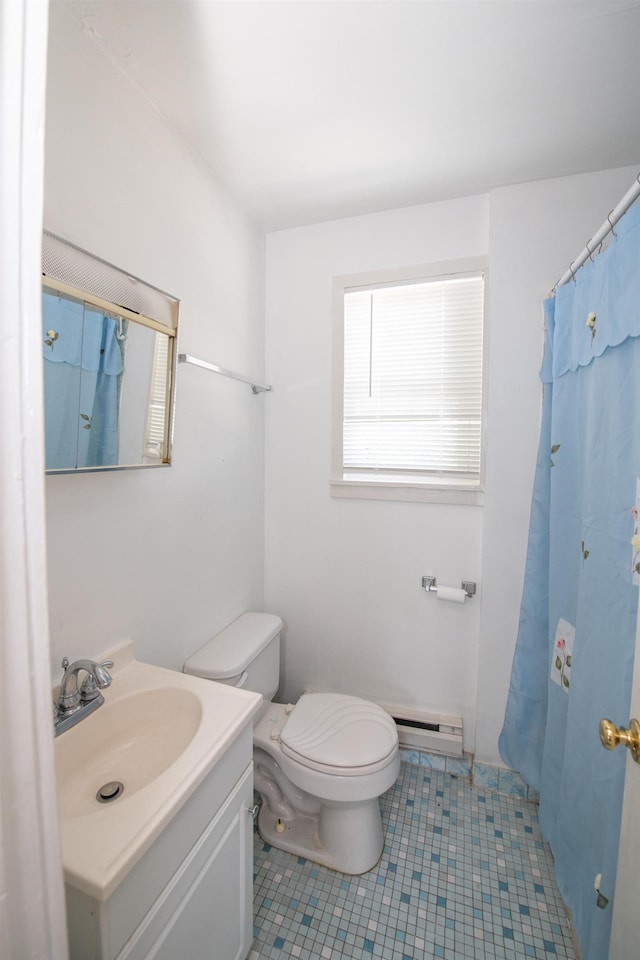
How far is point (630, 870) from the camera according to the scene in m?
0.69

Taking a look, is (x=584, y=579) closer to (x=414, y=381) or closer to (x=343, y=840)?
(x=414, y=381)

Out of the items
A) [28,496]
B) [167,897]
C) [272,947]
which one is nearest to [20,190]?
[28,496]

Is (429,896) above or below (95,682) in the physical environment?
below

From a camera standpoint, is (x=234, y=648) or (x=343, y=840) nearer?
(x=343, y=840)

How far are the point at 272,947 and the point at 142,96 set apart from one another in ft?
8.14

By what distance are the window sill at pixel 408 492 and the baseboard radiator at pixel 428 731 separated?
0.97m

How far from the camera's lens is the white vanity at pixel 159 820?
0.62 metres

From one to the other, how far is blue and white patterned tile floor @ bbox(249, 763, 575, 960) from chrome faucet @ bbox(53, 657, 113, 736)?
35.3 inches

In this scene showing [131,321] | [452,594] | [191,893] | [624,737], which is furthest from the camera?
[452,594]

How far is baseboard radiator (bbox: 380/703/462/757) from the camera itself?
1.73 metres

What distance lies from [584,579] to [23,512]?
1.30m

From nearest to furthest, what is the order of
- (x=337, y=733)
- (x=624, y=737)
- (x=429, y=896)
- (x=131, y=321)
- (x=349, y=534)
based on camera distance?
(x=624, y=737) → (x=131, y=321) → (x=429, y=896) → (x=337, y=733) → (x=349, y=534)

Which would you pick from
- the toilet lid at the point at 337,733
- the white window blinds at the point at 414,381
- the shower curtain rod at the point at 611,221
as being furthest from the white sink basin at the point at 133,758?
the shower curtain rod at the point at 611,221

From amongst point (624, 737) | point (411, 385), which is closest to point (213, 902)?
point (624, 737)
